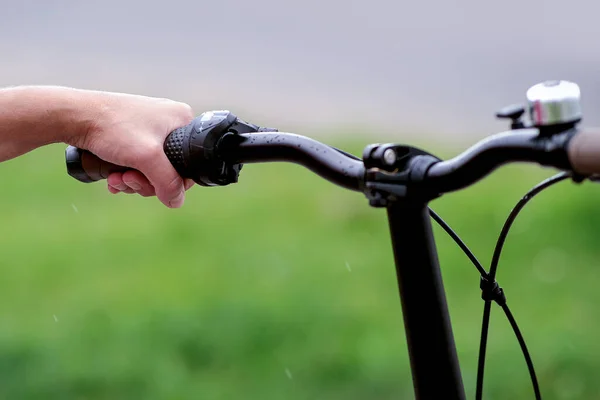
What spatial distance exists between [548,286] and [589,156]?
12.8 ft

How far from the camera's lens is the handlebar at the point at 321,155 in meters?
1.27

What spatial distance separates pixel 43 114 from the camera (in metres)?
2.04

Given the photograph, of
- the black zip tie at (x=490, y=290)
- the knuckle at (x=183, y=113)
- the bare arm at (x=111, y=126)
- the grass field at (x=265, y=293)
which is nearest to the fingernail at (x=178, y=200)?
the bare arm at (x=111, y=126)

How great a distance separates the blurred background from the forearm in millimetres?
2552

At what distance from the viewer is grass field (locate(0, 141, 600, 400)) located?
4.50 m

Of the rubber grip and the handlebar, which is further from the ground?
the rubber grip

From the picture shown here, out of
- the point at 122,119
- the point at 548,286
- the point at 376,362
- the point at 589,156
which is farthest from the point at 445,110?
the point at 589,156

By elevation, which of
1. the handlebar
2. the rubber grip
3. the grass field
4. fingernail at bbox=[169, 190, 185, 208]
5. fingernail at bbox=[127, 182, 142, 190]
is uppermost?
the rubber grip

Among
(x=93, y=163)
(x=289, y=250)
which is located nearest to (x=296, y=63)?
(x=289, y=250)

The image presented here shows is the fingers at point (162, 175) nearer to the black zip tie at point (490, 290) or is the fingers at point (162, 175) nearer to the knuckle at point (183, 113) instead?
the knuckle at point (183, 113)

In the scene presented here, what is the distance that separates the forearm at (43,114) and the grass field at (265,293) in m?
2.56

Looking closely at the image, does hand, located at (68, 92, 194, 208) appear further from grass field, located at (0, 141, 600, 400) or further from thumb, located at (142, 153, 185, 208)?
grass field, located at (0, 141, 600, 400)

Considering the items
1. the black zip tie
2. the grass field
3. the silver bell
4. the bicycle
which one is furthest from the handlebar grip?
the grass field

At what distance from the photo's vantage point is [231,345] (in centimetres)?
473
